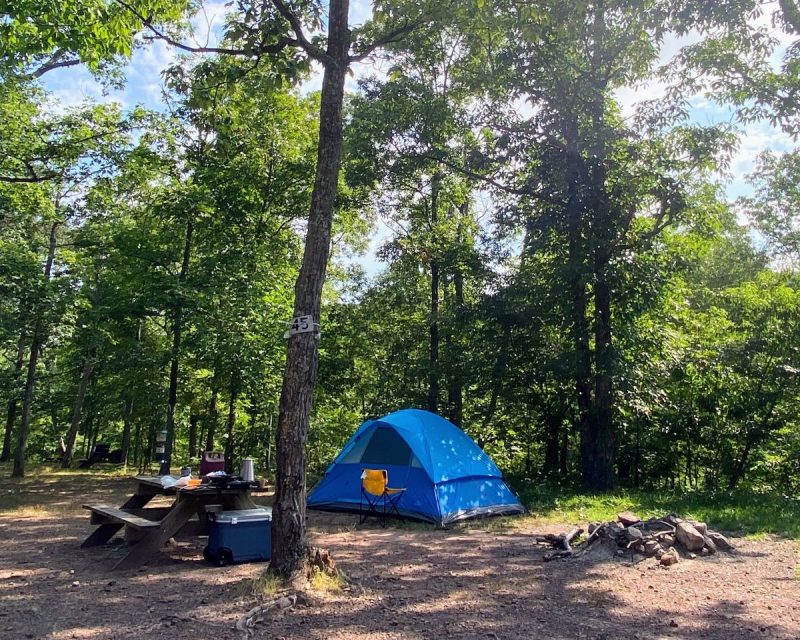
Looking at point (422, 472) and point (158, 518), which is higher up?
point (422, 472)

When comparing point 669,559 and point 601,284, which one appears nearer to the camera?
point 669,559

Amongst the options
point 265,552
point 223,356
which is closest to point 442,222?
point 223,356

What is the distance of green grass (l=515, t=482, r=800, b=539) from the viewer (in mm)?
7504

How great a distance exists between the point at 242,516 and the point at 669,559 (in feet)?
13.3

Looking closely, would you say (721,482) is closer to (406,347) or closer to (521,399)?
(521,399)

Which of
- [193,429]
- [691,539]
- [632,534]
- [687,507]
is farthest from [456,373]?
[193,429]

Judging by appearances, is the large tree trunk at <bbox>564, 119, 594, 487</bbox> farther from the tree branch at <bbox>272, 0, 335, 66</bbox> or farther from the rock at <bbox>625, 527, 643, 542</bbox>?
the tree branch at <bbox>272, 0, 335, 66</bbox>

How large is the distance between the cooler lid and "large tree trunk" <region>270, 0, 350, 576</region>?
114 centimetres

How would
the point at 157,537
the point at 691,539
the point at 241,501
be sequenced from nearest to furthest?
the point at 157,537, the point at 691,539, the point at 241,501

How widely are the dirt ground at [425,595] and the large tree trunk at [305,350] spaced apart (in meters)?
0.50

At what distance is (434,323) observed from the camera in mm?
14734

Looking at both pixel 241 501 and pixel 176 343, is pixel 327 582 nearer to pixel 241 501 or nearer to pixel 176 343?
pixel 241 501

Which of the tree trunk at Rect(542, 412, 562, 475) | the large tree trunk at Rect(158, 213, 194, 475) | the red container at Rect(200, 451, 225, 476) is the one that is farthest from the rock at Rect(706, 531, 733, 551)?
the large tree trunk at Rect(158, 213, 194, 475)

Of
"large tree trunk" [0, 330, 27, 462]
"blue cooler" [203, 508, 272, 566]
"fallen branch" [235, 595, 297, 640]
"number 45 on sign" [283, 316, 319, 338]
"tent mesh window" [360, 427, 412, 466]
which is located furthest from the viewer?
"large tree trunk" [0, 330, 27, 462]
